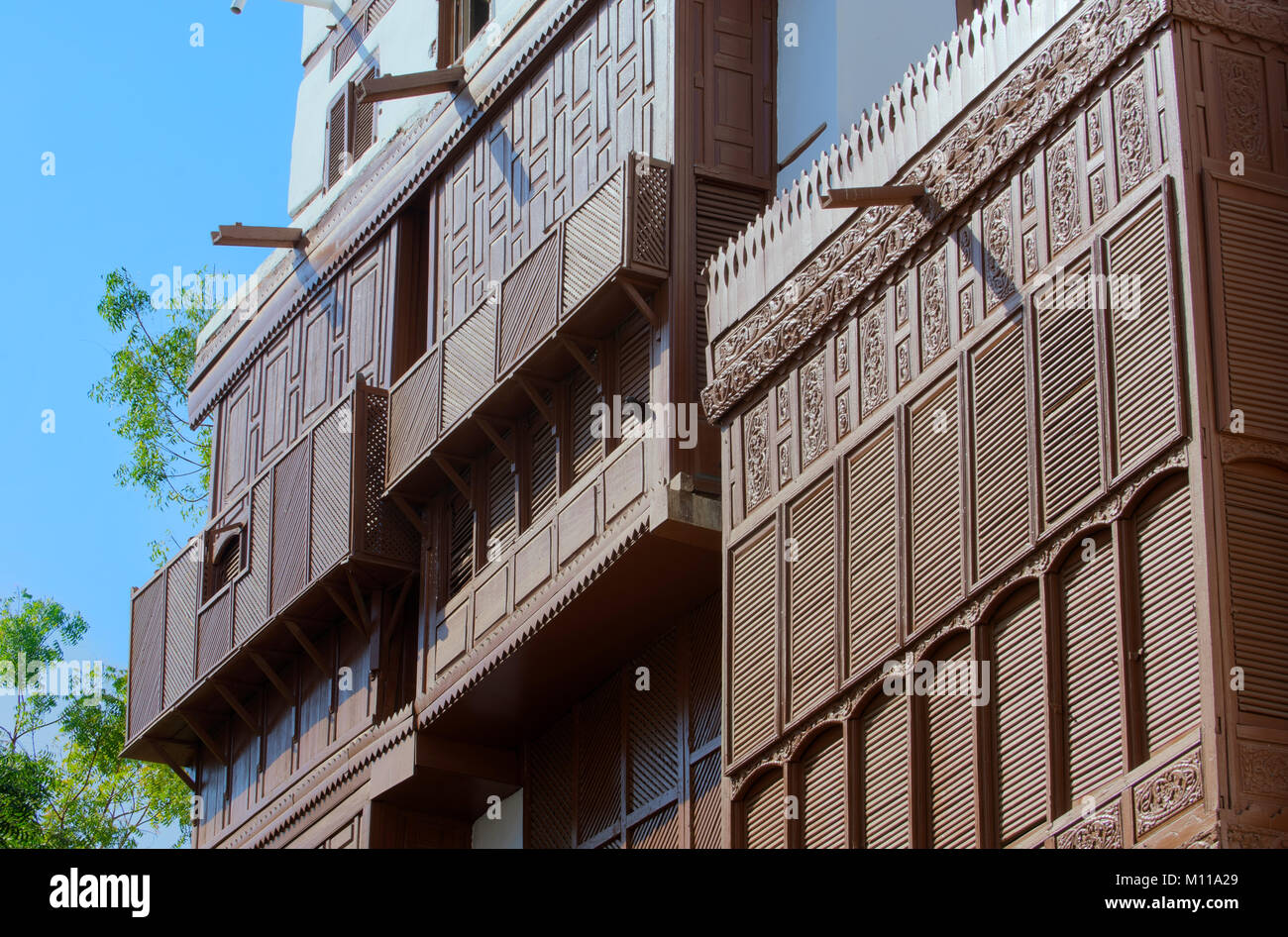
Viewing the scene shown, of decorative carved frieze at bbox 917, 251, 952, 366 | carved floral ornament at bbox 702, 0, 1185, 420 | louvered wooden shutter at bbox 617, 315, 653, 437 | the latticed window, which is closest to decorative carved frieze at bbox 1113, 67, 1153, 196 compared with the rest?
carved floral ornament at bbox 702, 0, 1185, 420

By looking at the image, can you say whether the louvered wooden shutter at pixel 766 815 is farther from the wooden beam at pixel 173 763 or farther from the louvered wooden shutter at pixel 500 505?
the wooden beam at pixel 173 763

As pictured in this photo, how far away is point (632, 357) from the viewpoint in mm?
17969

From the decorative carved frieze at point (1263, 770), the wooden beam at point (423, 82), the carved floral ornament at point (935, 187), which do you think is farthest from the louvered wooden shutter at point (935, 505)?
the wooden beam at point (423, 82)

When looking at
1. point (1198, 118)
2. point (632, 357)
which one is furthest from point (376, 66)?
point (1198, 118)

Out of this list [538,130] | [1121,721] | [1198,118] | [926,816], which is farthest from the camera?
[538,130]

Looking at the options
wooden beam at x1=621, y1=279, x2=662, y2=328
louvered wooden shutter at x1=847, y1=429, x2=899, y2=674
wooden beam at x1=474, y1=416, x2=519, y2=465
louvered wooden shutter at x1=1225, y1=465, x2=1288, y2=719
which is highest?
wooden beam at x1=621, y1=279, x2=662, y2=328

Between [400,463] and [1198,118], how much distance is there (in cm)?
1034

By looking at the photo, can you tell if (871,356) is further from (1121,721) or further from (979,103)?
(1121,721)

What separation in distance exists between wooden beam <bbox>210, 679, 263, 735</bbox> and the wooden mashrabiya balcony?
0.09ft

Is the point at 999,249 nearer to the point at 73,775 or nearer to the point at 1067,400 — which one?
the point at 1067,400

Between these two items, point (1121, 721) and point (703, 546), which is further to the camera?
point (703, 546)

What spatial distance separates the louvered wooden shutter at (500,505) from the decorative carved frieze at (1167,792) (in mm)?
9249

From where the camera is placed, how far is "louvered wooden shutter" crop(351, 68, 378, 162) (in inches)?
974

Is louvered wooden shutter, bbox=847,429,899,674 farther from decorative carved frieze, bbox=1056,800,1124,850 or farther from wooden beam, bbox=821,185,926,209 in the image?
decorative carved frieze, bbox=1056,800,1124,850
